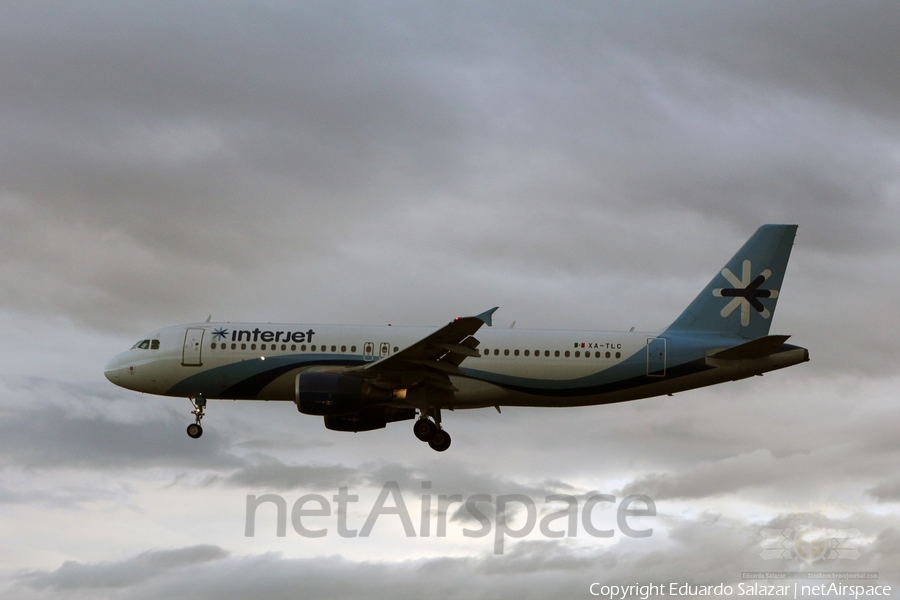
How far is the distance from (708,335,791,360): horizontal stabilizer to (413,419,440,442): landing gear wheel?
10.6 m

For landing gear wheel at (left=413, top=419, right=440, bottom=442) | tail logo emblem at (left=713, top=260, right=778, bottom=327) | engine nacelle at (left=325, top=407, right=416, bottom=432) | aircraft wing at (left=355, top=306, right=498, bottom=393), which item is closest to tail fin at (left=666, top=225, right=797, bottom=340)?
tail logo emblem at (left=713, top=260, right=778, bottom=327)

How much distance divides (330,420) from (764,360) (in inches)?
659

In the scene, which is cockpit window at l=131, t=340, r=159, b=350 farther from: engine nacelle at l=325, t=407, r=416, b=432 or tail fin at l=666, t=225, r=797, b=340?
tail fin at l=666, t=225, r=797, b=340

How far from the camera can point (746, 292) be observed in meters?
40.2

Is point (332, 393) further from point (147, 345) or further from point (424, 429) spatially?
point (147, 345)

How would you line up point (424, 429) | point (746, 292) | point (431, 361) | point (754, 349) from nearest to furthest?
point (431, 361), point (754, 349), point (424, 429), point (746, 292)

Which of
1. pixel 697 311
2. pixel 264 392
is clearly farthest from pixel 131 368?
pixel 697 311

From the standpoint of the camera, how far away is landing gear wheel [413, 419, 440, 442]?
37.9m

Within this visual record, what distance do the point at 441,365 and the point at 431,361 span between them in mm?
409

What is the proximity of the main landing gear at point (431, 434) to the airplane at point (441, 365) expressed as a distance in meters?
0.04

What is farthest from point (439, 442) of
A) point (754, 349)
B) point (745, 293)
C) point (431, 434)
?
point (745, 293)

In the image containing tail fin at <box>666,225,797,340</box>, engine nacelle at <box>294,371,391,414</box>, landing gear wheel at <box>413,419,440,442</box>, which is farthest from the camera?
tail fin at <box>666,225,797,340</box>

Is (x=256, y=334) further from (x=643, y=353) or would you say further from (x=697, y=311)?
(x=697, y=311)

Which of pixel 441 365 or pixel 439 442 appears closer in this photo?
pixel 441 365
